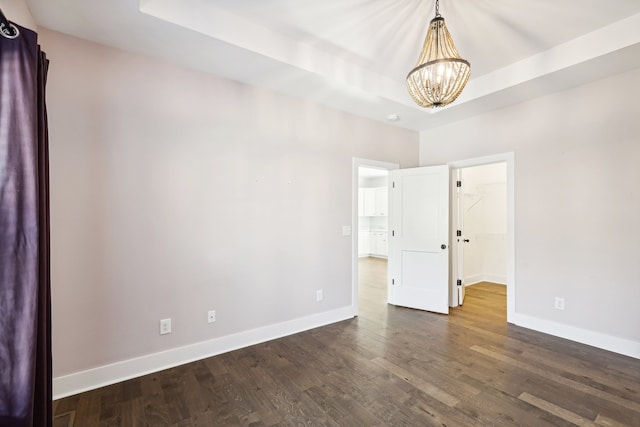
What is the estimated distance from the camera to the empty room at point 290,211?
6.32ft

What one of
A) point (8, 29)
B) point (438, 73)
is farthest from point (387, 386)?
point (8, 29)

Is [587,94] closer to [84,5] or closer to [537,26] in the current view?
[537,26]

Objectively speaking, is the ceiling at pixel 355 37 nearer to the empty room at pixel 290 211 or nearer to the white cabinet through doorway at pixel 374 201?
the empty room at pixel 290 211

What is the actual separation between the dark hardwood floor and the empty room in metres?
0.02

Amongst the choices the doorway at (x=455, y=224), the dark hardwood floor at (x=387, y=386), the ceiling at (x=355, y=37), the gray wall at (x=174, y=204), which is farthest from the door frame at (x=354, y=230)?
the ceiling at (x=355, y=37)

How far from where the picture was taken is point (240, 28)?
2426mm

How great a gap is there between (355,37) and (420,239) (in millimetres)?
2752

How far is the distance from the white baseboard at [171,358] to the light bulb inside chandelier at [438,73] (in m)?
2.66

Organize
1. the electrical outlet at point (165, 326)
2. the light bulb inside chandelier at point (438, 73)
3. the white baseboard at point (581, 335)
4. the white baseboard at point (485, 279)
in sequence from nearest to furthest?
the light bulb inside chandelier at point (438, 73)
the electrical outlet at point (165, 326)
the white baseboard at point (581, 335)
the white baseboard at point (485, 279)

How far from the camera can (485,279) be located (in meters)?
5.88

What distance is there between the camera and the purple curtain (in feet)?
4.41

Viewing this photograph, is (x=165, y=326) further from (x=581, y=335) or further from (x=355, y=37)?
(x=581, y=335)

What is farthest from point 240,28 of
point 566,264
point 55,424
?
point 566,264

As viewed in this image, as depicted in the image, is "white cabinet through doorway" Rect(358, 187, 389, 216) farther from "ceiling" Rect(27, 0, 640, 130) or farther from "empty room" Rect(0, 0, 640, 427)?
"ceiling" Rect(27, 0, 640, 130)
